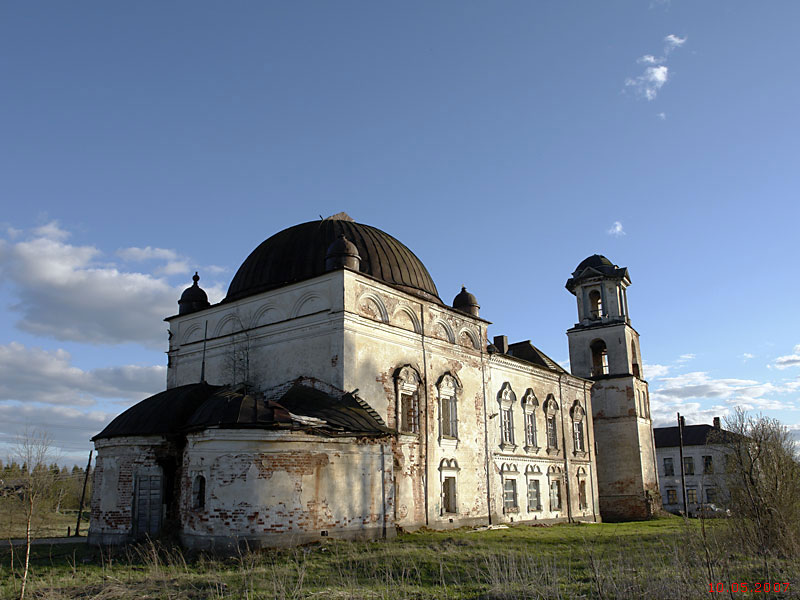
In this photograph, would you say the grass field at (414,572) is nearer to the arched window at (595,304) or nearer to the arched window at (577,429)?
the arched window at (577,429)

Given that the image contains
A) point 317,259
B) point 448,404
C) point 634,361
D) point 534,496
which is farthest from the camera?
point 634,361

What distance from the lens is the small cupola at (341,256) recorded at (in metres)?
19.2

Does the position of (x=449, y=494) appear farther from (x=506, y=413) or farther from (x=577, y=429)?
(x=577, y=429)

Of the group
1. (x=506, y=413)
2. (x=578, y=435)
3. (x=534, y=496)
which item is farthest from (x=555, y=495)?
(x=506, y=413)

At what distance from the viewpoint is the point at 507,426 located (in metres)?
24.6

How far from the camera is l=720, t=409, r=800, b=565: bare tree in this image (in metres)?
12.8

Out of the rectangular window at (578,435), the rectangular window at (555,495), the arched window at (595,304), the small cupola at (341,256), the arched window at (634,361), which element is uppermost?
the arched window at (595,304)

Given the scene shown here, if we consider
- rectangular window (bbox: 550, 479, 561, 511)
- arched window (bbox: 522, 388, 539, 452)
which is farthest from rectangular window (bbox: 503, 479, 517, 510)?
rectangular window (bbox: 550, 479, 561, 511)

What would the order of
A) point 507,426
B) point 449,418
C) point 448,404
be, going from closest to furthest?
point 449,418 → point 448,404 → point 507,426

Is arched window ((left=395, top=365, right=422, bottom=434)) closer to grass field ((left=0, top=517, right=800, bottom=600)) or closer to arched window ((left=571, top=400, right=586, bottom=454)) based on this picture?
grass field ((left=0, top=517, right=800, bottom=600))

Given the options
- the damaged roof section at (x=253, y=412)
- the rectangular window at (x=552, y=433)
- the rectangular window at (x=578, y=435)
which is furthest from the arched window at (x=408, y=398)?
the rectangular window at (x=578, y=435)

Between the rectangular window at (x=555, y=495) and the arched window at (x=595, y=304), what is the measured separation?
34.6 ft

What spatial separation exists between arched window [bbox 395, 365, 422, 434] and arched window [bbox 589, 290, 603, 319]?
1696cm

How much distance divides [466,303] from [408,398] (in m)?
6.13
